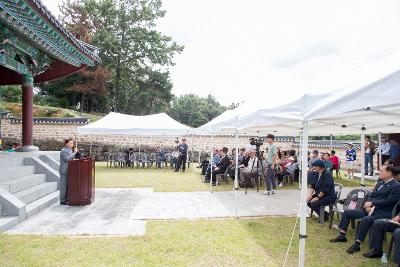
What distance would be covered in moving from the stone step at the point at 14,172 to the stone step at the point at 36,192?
418mm

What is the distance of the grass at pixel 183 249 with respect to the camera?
4.55 m

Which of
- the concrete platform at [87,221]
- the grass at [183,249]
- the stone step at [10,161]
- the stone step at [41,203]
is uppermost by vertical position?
the stone step at [10,161]

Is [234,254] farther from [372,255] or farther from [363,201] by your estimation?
[363,201]

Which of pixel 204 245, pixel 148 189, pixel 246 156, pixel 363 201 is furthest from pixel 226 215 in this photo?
pixel 246 156

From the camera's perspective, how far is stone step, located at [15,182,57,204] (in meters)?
7.44

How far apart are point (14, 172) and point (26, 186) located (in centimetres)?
43

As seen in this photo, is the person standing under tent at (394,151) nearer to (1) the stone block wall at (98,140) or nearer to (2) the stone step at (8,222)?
(1) the stone block wall at (98,140)

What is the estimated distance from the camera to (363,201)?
5.80 metres

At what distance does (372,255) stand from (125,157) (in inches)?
589

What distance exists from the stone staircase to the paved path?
20 centimetres

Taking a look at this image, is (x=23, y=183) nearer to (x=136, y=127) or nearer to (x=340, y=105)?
(x=340, y=105)

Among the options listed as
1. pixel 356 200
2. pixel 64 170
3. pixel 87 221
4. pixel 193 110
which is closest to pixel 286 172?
pixel 356 200

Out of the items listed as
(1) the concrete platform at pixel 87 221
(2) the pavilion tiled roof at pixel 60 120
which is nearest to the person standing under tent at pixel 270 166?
(1) the concrete platform at pixel 87 221

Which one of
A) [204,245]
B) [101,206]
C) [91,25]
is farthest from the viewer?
[91,25]
